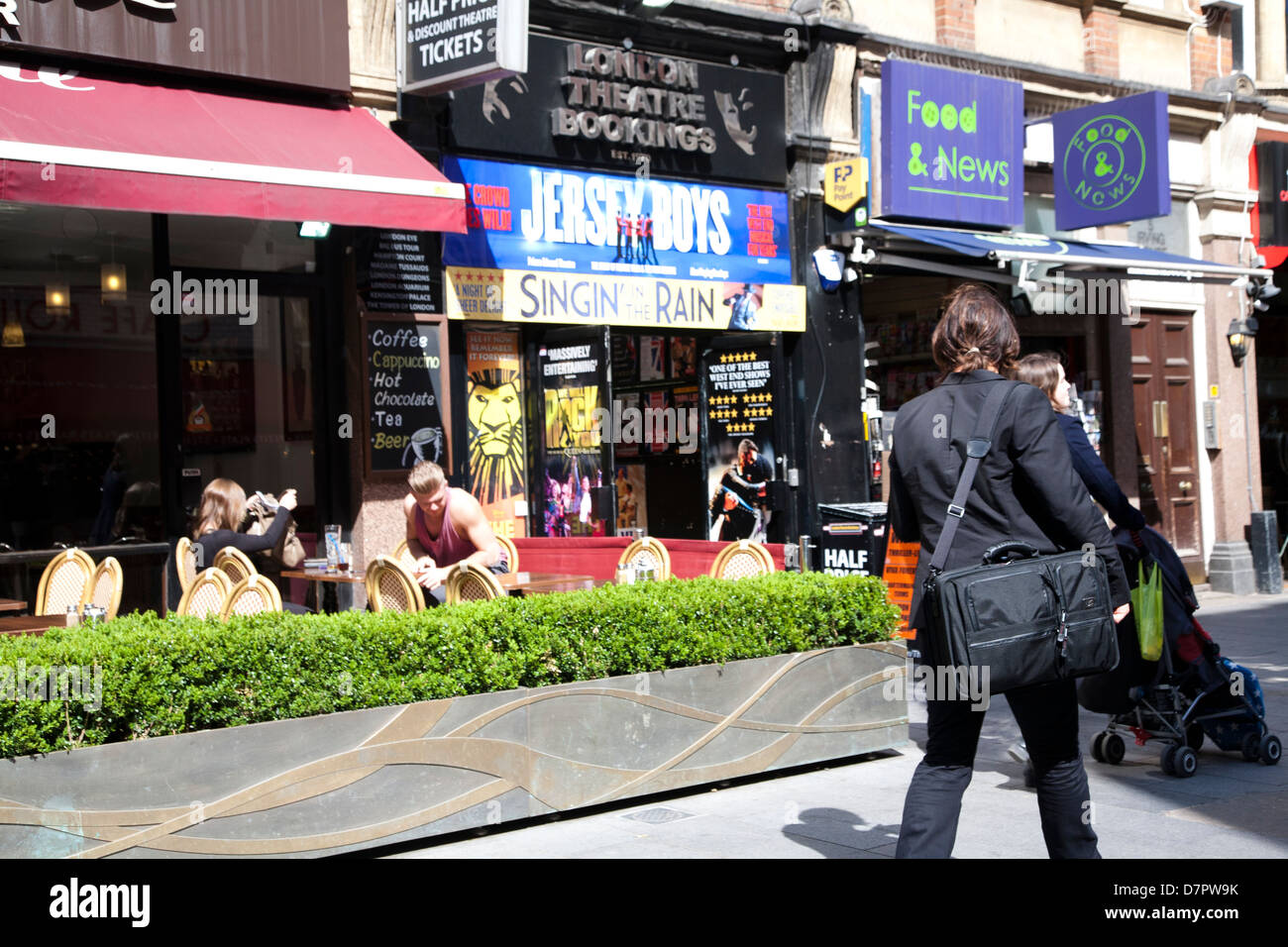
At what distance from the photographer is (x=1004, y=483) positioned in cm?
426

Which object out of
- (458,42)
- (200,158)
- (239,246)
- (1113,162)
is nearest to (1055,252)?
(1113,162)

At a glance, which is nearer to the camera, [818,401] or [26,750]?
[26,750]

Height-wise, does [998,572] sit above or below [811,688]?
above

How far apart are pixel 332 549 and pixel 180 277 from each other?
235cm

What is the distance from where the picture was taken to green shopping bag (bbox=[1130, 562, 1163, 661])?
6.31 meters

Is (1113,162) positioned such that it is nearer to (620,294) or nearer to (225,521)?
(620,294)

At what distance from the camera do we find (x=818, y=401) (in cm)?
1349

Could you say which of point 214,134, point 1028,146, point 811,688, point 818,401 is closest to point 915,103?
point 1028,146

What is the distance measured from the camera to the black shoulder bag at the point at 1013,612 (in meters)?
4.06

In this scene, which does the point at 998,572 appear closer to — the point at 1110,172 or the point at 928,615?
the point at 928,615

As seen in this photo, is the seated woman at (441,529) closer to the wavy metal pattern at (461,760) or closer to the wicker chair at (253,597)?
the wicker chair at (253,597)

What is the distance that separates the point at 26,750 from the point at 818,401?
9.64 metres

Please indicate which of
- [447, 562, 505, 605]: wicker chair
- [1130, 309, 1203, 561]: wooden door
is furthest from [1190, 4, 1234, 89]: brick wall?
[447, 562, 505, 605]: wicker chair

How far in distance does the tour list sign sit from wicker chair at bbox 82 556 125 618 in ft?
14.1
